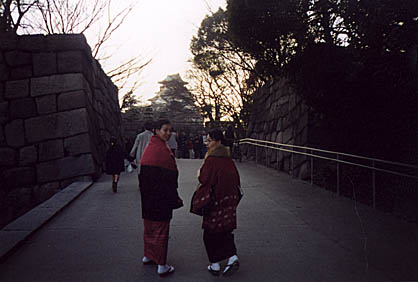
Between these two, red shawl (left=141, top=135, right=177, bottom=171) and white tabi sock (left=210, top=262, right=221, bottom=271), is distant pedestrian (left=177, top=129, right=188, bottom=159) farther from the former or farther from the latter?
white tabi sock (left=210, top=262, right=221, bottom=271)

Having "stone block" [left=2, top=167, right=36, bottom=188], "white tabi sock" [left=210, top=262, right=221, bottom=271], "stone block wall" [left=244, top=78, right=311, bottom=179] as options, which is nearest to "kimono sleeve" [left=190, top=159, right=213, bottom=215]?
"white tabi sock" [left=210, top=262, right=221, bottom=271]

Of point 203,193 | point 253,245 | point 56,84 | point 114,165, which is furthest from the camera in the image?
point 56,84

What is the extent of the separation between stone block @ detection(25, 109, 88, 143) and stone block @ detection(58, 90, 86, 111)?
0.17 m

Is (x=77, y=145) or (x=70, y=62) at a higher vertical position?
(x=70, y=62)

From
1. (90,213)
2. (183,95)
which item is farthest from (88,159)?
(183,95)

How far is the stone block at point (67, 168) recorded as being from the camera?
1109 centimetres

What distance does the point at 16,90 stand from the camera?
11305mm

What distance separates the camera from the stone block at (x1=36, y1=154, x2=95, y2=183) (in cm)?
1109

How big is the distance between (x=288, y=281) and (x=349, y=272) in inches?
27.7

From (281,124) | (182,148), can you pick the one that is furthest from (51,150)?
(182,148)

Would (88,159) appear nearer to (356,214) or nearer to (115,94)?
(356,214)

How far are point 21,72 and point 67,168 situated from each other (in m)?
2.93

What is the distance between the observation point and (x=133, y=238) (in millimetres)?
5484

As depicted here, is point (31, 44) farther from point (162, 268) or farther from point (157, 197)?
point (162, 268)
